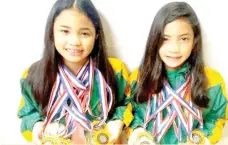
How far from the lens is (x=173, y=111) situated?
3.50ft

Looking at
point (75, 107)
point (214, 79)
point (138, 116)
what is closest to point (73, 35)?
point (75, 107)

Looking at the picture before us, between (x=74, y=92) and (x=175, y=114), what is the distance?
0.32 m

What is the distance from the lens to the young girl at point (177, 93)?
3.38 ft

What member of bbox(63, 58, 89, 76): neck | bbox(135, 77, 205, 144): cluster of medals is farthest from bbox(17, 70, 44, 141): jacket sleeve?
bbox(135, 77, 205, 144): cluster of medals

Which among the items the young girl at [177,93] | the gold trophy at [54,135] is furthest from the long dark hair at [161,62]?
the gold trophy at [54,135]

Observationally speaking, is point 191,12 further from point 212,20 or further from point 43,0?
point 43,0

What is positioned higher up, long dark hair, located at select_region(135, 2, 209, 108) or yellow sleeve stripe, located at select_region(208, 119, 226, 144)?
long dark hair, located at select_region(135, 2, 209, 108)

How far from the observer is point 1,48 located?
1146 mm

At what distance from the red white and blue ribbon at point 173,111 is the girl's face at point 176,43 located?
0.08m

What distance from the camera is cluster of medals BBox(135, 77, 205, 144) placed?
106cm

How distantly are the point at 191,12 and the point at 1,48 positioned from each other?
0.63 metres

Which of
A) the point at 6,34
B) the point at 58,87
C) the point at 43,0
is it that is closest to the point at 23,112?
the point at 58,87

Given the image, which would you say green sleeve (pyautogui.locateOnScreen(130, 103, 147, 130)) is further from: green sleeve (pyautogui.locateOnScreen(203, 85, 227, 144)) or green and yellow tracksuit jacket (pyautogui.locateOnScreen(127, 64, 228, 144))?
green sleeve (pyautogui.locateOnScreen(203, 85, 227, 144))

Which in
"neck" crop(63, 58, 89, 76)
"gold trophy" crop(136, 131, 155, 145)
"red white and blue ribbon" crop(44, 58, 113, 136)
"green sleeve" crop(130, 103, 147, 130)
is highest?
"neck" crop(63, 58, 89, 76)
